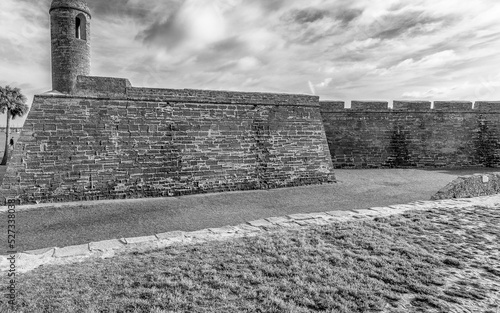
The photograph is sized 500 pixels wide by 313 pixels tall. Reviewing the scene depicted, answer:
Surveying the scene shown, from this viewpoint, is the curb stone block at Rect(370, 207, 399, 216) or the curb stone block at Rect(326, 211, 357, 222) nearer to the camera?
the curb stone block at Rect(326, 211, 357, 222)

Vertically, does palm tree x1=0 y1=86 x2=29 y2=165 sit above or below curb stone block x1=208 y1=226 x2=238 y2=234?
above

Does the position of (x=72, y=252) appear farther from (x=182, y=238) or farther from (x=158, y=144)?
(x=158, y=144)

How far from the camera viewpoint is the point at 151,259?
3.87 meters

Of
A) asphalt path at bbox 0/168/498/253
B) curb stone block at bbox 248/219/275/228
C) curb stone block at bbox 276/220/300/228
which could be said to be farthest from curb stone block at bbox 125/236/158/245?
curb stone block at bbox 276/220/300/228

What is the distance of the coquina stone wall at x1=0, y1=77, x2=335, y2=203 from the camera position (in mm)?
7855

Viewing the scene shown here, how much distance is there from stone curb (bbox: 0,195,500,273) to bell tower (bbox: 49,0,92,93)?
10.4 metres

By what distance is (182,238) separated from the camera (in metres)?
4.70

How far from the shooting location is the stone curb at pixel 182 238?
3918 millimetres

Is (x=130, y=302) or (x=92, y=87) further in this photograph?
(x=92, y=87)

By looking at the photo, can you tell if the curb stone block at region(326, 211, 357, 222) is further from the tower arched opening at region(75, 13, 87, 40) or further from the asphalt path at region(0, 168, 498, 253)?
the tower arched opening at region(75, 13, 87, 40)

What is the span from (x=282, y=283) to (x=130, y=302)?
153cm

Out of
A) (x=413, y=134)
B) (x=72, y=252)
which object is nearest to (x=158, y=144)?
(x=72, y=252)

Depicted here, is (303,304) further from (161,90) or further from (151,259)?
(161,90)

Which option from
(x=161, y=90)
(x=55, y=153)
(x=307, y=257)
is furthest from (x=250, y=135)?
(x=307, y=257)
